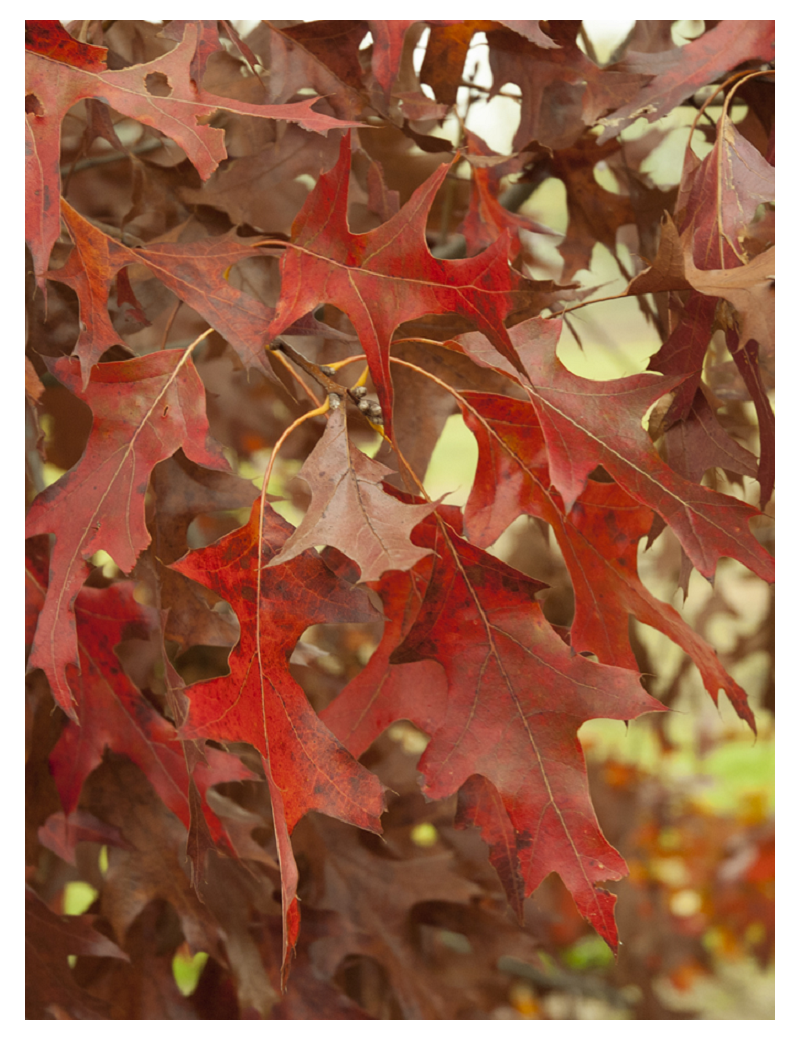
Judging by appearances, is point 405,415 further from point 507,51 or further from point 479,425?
point 507,51

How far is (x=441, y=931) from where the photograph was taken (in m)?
1.09

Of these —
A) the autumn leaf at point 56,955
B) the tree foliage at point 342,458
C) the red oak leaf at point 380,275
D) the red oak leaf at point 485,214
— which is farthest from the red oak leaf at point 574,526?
the autumn leaf at point 56,955

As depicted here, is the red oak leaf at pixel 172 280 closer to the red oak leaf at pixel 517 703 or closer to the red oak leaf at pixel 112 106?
the red oak leaf at pixel 112 106

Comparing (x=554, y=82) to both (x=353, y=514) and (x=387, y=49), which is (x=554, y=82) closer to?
(x=387, y=49)

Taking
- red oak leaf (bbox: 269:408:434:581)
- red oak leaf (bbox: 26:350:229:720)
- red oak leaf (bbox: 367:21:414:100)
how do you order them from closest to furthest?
1. red oak leaf (bbox: 269:408:434:581)
2. red oak leaf (bbox: 26:350:229:720)
3. red oak leaf (bbox: 367:21:414:100)

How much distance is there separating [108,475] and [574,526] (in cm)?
33

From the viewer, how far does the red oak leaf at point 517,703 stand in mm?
464

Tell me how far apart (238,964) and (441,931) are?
14.5 inches

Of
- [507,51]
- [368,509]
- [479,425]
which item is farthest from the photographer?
[507,51]

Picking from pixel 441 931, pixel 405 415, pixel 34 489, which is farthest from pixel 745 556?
pixel 441 931

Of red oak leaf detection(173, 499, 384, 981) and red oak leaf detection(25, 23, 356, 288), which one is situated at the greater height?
red oak leaf detection(25, 23, 356, 288)

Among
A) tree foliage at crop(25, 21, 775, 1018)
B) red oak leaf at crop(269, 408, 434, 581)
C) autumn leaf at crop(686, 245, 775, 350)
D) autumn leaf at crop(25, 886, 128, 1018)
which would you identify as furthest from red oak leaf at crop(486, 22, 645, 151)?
autumn leaf at crop(25, 886, 128, 1018)

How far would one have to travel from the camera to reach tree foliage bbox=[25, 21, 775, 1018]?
45 cm

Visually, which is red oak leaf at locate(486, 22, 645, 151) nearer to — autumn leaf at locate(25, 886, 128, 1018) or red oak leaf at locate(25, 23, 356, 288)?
red oak leaf at locate(25, 23, 356, 288)
